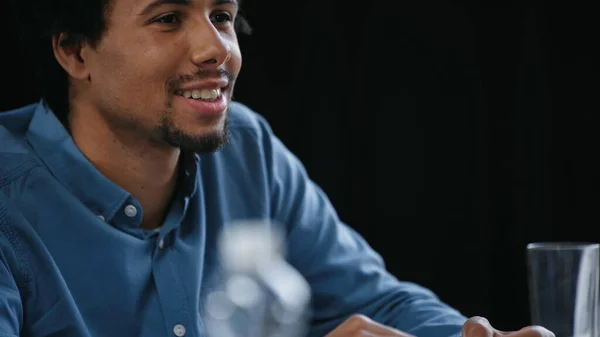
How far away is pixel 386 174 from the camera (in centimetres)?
262

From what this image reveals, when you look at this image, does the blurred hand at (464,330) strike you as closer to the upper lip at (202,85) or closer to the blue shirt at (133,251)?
the blue shirt at (133,251)

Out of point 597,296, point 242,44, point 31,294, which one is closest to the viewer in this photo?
point 597,296

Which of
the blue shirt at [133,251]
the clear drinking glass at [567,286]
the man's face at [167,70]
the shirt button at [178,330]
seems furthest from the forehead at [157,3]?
the clear drinking glass at [567,286]

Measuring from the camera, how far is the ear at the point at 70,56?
5.61 feet

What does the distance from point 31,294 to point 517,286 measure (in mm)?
1536

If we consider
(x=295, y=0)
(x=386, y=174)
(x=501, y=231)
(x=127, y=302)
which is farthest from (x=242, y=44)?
(x=127, y=302)

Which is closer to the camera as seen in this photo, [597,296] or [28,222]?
[597,296]

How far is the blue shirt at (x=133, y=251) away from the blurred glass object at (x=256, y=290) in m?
0.02

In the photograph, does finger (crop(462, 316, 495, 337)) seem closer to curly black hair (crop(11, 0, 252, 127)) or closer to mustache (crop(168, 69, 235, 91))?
mustache (crop(168, 69, 235, 91))

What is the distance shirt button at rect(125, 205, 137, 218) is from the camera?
5.35 feet

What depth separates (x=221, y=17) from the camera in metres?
1.70

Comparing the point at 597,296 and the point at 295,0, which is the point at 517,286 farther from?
the point at 597,296

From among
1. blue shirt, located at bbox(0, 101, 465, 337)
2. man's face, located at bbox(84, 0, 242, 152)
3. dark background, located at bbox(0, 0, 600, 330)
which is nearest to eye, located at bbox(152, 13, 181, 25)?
man's face, located at bbox(84, 0, 242, 152)

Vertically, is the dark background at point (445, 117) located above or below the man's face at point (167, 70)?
below
